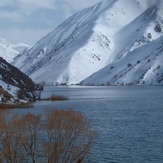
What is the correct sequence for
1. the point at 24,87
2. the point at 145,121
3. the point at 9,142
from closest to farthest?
1. the point at 9,142
2. the point at 145,121
3. the point at 24,87

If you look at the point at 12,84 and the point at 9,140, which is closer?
the point at 9,140

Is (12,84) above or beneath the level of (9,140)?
above

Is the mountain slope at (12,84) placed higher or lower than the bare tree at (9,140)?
higher

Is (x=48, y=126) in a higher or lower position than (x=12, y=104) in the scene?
lower

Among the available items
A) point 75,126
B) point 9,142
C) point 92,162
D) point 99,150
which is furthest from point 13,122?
point 99,150

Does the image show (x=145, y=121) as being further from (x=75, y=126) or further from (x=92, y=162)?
(x=75, y=126)

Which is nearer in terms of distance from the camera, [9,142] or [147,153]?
[9,142]

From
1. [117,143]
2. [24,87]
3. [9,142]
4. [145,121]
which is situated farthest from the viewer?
[24,87]

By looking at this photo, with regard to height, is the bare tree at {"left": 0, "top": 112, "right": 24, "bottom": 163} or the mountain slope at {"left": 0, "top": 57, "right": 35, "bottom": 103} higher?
the mountain slope at {"left": 0, "top": 57, "right": 35, "bottom": 103}

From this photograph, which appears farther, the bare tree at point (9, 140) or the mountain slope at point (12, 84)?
the mountain slope at point (12, 84)

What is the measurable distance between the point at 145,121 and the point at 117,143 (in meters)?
27.4

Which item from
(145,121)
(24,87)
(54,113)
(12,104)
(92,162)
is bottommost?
Answer: (92,162)

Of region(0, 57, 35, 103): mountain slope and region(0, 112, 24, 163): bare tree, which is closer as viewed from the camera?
region(0, 112, 24, 163): bare tree

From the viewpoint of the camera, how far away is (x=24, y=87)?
533 ft
